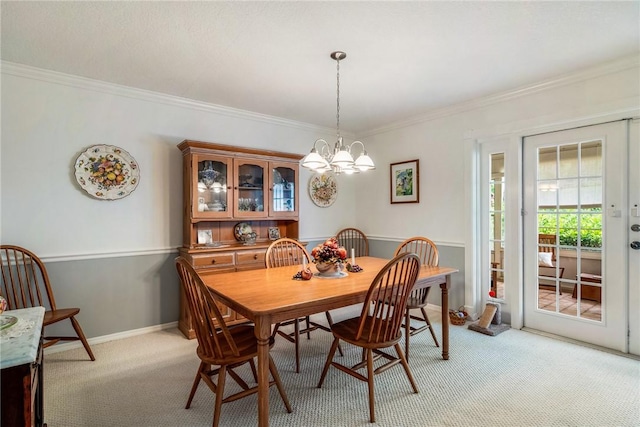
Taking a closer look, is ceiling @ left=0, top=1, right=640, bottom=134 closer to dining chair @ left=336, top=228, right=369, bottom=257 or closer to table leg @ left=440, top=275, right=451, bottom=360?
table leg @ left=440, top=275, right=451, bottom=360

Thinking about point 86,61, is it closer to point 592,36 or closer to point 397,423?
point 397,423

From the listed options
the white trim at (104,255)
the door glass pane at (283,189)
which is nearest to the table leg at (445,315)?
the door glass pane at (283,189)

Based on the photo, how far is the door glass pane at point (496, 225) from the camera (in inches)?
134

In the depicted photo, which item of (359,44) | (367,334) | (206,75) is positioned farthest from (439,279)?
(206,75)

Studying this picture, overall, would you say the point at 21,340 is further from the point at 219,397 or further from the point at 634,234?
the point at 634,234

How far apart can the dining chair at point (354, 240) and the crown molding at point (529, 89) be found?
1.55m

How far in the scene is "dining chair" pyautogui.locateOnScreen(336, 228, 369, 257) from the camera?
4660mm

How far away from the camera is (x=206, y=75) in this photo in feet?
9.20

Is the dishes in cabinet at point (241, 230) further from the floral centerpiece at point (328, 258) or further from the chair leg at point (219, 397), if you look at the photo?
the chair leg at point (219, 397)

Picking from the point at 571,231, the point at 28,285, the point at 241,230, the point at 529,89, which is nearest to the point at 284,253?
the point at 241,230

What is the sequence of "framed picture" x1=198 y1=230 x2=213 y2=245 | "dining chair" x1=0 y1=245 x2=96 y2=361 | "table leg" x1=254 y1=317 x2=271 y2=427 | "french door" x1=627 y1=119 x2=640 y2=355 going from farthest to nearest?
"framed picture" x1=198 y1=230 x2=213 y2=245 → "french door" x1=627 y1=119 x2=640 y2=355 → "dining chair" x1=0 y1=245 x2=96 y2=361 → "table leg" x1=254 y1=317 x2=271 y2=427

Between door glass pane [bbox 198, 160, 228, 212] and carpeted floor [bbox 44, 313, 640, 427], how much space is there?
134cm

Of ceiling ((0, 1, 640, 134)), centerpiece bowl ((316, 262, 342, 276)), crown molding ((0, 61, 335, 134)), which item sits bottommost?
centerpiece bowl ((316, 262, 342, 276))

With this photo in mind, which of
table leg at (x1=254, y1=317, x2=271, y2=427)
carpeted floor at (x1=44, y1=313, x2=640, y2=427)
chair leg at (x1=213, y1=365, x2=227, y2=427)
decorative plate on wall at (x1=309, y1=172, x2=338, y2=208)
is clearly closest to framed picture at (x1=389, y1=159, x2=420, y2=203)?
decorative plate on wall at (x1=309, y1=172, x2=338, y2=208)
